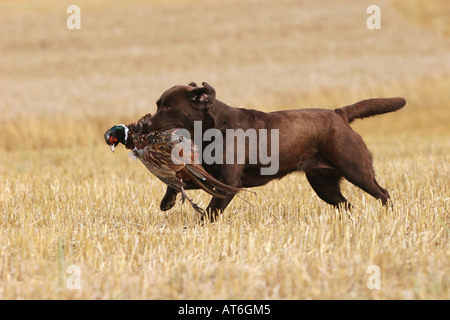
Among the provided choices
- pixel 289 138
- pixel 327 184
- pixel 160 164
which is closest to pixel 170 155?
pixel 160 164

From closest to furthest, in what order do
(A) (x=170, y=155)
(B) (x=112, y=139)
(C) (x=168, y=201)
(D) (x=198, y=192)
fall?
1. (A) (x=170, y=155)
2. (B) (x=112, y=139)
3. (C) (x=168, y=201)
4. (D) (x=198, y=192)

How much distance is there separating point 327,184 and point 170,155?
5.65ft

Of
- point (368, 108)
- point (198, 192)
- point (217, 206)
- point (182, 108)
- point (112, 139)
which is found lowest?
point (217, 206)

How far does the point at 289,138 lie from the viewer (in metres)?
5.05

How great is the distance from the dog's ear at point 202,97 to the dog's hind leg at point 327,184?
131 centimetres

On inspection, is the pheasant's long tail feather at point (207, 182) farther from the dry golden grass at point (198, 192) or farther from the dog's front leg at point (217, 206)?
the dry golden grass at point (198, 192)

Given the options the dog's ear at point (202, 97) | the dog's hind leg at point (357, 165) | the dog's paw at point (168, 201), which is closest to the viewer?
the dog's ear at point (202, 97)

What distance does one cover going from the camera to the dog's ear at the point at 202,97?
15.3 ft

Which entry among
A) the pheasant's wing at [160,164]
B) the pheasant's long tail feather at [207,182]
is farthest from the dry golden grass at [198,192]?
the pheasant's wing at [160,164]

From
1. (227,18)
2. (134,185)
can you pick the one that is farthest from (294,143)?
(227,18)

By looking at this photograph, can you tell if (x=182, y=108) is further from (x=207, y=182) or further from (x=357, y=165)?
(x=357, y=165)

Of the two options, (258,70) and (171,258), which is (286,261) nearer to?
(171,258)

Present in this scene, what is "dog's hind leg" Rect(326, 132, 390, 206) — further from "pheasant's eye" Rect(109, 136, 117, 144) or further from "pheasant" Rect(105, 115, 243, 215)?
"pheasant's eye" Rect(109, 136, 117, 144)
